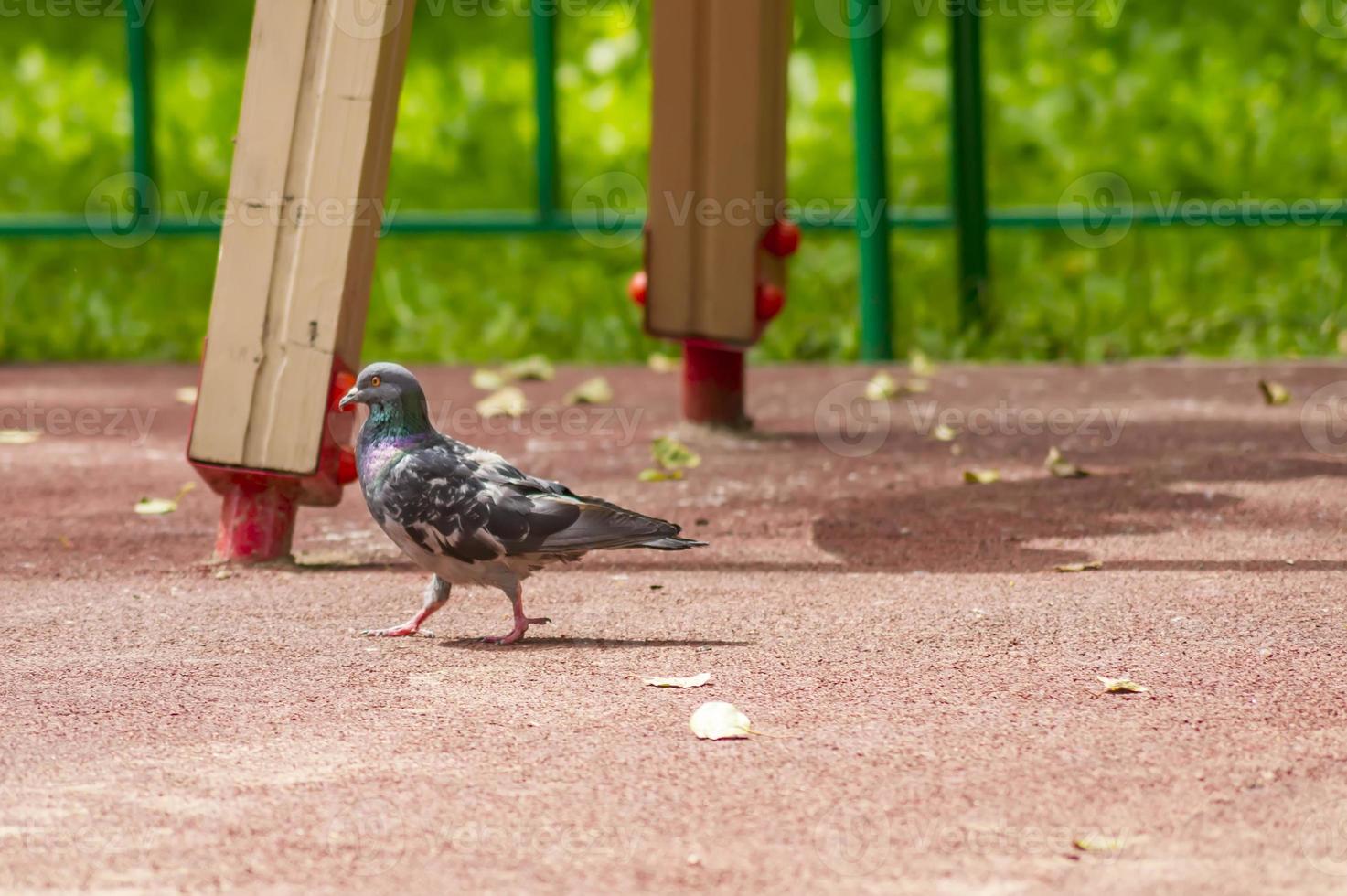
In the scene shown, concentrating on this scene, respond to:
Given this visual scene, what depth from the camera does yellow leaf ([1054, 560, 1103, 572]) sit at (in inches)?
186

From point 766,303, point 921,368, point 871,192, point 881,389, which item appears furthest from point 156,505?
point 871,192

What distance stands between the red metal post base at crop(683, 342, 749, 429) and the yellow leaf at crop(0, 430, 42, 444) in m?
2.20

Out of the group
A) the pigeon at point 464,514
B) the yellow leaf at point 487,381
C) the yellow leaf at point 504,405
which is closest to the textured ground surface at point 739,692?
the pigeon at point 464,514

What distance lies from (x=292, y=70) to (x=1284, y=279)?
6.55 metres

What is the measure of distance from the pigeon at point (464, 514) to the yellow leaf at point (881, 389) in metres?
3.36

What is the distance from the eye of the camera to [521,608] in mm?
4117

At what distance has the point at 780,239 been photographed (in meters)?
6.61

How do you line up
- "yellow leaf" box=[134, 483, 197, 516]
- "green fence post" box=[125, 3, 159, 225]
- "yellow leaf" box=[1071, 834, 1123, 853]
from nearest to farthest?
"yellow leaf" box=[1071, 834, 1123, 853] < "yellow leaf" box=[134, 483, 197, 516] < "green fence post" box=[125, 3, 159, 225]

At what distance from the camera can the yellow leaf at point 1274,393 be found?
701cm

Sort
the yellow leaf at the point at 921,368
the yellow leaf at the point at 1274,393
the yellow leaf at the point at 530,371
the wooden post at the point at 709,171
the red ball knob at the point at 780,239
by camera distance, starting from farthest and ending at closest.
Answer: the yellow leaf at the point at 530,371 < the yellow leaf at the point at 921,368 < the yellow leaf at the point at 1274,393 < the red ball knob at the point at 780,239 < the wooden post at the point at 709,171

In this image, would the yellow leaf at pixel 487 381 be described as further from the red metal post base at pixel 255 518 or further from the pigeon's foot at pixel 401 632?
the pigeon's foot at pixel 401 632

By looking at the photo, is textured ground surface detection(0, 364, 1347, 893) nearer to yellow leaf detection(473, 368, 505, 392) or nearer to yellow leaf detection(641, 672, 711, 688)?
yellow leaf detection(641, 672, 711, 688)

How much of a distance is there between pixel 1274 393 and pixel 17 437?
172 inches

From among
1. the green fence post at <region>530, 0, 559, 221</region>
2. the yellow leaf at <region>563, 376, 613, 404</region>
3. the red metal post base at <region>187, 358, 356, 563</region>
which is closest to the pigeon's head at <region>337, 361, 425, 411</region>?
the red metal post base at <region>187, 358, 356, 563</region>
